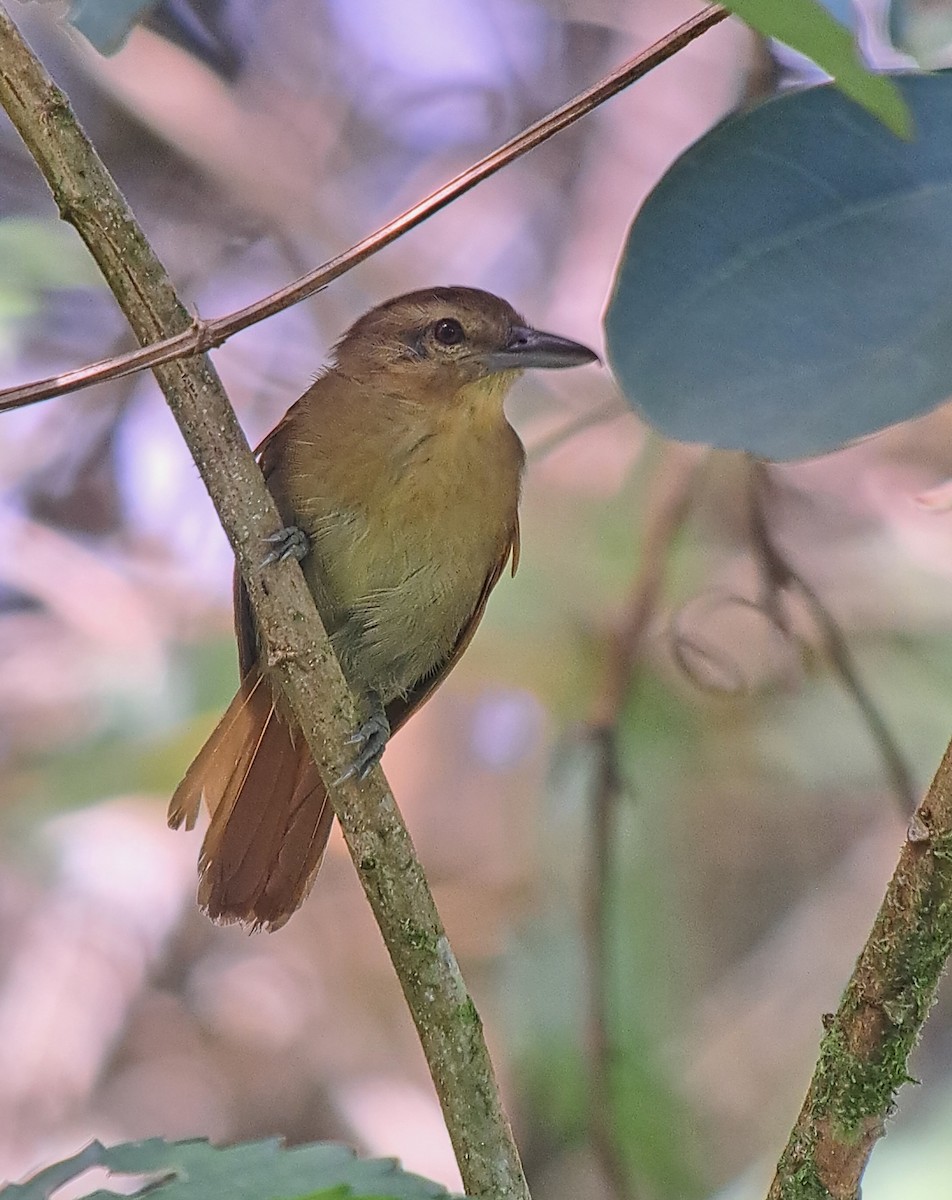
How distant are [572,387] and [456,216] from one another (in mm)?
505

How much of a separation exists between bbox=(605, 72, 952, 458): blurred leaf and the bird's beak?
0.91 meters

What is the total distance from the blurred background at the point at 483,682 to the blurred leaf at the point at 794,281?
173cm

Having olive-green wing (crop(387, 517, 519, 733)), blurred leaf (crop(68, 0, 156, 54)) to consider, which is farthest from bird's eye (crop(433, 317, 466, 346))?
blurred leaf (crop(68, 0, 156, 54))

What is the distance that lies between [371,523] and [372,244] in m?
0.80

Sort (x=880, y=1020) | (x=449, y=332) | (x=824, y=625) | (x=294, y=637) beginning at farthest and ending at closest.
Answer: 1. (x=824, y=625)
2. (x=449, y=332)
3. (x=294, y=637)
4. (x=880, y=1020)

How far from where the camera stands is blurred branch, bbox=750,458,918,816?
2.64 metres

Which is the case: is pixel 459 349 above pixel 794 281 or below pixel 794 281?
above

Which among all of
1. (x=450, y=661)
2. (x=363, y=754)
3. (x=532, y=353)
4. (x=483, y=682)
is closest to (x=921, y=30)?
(x=532, y=353)

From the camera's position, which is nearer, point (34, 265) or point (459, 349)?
point (459, 349)

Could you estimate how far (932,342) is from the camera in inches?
35.0

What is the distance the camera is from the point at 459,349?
6.40 feet

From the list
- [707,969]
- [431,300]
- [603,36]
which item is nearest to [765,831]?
[707,969]

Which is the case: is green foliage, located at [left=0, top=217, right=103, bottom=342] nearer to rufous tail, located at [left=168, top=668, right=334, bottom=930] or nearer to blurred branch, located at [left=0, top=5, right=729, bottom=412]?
rufous tail, located at [left=168, top=668, right=334, bottom=930]

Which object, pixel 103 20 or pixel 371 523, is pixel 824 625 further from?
pixel 103 20
